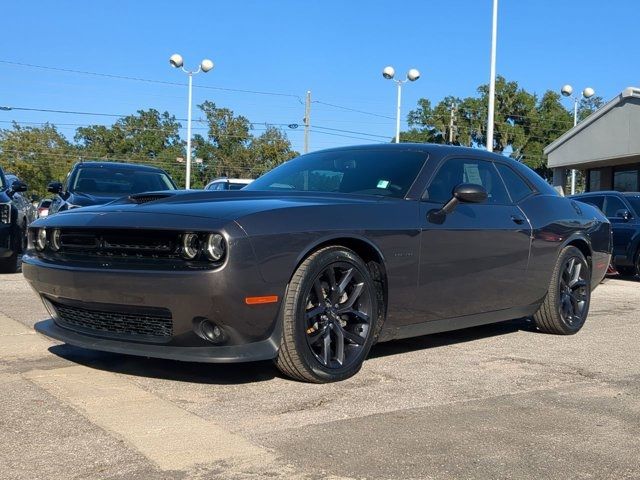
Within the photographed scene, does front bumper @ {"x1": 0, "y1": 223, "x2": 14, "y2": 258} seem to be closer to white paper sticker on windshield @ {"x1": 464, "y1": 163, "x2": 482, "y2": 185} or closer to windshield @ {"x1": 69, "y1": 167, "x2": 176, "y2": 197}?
windshield @ {"x1": 69, "y1": 167, "x2": 176, "y2": 197}

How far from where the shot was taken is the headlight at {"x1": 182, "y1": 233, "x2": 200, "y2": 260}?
3726 millimetres

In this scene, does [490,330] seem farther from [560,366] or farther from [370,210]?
[370,210]

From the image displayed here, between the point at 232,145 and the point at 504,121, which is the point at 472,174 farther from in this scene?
the point at 232,145

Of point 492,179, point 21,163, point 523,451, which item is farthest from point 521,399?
point 21,163

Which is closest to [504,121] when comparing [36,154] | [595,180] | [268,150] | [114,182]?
[268,150]

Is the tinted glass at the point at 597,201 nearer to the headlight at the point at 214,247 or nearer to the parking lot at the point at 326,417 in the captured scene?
the parking lot at the point at 326,417

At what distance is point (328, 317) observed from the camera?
13.6 ft

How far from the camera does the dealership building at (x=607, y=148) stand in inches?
800

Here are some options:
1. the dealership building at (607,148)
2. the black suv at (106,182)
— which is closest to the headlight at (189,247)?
A: the black suv at (106,182)

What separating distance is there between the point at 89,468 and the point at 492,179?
3.87m

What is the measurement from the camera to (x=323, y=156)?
5555 millimetres

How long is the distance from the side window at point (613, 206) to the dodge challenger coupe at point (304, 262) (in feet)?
23.7

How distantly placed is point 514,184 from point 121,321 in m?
3.37

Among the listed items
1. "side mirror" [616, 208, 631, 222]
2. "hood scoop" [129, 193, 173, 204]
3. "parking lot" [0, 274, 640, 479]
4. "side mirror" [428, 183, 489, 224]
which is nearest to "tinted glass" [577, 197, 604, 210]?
"side mirror" [616, 208, 631, 222]
